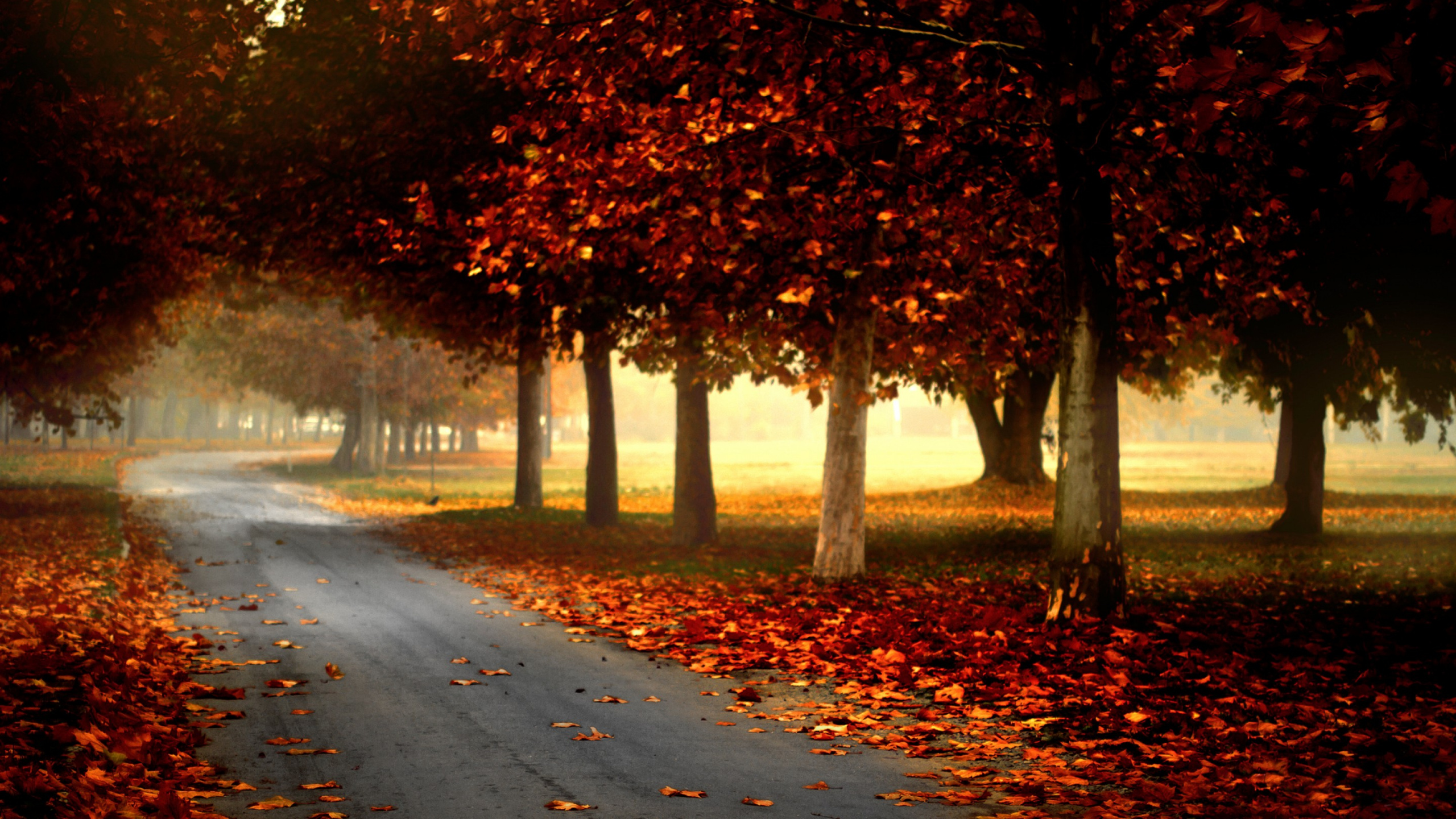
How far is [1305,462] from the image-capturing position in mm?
22594

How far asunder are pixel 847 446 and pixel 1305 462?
14.2 meters

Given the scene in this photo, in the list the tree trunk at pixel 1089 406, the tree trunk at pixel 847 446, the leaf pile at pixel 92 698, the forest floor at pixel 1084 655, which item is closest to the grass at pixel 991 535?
the forest floor at pixel 1084 655

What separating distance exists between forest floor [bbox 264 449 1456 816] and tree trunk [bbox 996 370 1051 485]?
1298cm

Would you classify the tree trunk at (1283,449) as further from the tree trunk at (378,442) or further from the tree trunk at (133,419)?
the tree trunk at (133,419)

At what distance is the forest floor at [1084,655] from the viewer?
19.2 feet

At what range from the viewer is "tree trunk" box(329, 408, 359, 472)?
52.1 meters

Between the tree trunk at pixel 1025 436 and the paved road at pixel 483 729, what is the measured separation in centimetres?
2366

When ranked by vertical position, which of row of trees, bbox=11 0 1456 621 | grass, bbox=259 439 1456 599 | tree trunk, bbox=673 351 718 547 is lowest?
grass, bbox=259 439 1456 599

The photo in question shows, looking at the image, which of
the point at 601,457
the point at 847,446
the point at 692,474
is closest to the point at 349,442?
the point at 601,457

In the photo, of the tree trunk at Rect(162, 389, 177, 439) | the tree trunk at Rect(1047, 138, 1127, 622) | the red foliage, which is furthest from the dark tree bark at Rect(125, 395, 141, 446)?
the tree trunk at Rect(1047, 138, 1127, 622)

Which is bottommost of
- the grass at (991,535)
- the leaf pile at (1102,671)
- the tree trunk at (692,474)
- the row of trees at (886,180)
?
the grass at (991,535)

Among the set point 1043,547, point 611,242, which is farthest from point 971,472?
point 611,242

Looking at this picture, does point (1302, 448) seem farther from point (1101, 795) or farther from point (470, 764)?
point (470, 764)

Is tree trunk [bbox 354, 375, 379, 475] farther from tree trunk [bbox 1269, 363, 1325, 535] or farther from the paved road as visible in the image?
tree trunk [bbox 1269, 363, 1325, 535]
